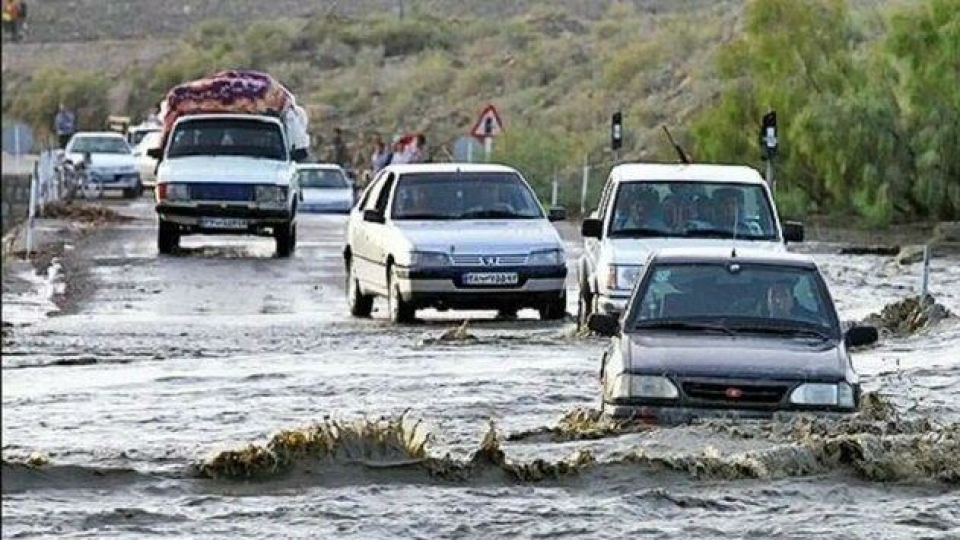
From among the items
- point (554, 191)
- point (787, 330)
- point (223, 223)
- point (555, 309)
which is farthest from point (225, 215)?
point (787, 330)

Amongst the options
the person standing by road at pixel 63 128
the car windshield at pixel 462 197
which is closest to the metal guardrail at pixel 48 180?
the person standing by road at pixel 63 128

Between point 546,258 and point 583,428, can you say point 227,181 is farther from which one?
point 583,428

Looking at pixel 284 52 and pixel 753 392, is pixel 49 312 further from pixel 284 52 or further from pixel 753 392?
pixel 284 52

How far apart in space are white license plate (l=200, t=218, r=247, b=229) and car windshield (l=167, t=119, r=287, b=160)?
1.29 metres

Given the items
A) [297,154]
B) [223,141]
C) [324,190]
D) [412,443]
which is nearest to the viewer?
[412,443]

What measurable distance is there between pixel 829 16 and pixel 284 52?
4021 cm

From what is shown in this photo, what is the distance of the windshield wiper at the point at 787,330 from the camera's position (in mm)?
12703

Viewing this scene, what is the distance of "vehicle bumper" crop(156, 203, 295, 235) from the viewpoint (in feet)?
102

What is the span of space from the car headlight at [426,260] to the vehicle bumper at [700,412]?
30.7 ft

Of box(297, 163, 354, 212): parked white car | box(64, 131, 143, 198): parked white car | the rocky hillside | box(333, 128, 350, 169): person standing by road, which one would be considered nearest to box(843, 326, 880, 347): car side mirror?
box(297, 163, 354, 212): parked white car

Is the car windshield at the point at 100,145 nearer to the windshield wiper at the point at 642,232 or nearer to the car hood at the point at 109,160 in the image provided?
the car hood at the point at 109,160

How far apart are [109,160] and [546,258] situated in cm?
3185

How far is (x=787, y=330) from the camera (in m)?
12.8

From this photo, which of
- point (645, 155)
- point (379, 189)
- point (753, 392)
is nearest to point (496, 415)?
point (753, 392)
